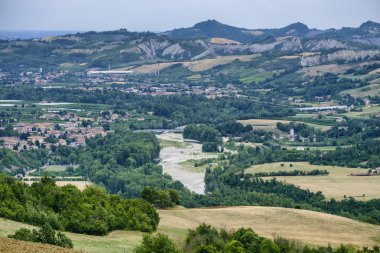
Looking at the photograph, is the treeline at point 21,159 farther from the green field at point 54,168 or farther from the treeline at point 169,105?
the treeline at point 169,105

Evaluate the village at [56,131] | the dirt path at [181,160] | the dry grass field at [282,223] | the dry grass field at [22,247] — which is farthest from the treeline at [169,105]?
the dry grass field at [22,247]

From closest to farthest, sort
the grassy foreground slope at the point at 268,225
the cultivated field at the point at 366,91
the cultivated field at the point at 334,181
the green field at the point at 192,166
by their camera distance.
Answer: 1. the grassy foreground slope at the point at 268,225
2. the cultivated field at the point at 334,181
3. the green field at the point at 192,166
4. the cultivated field at the point at 366,91

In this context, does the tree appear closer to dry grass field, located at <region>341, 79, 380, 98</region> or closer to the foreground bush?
the foreground bush

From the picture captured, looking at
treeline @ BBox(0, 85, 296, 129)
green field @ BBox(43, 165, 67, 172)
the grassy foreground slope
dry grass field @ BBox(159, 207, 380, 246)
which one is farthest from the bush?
treeline @ BBox(0, 85, 296, 129)

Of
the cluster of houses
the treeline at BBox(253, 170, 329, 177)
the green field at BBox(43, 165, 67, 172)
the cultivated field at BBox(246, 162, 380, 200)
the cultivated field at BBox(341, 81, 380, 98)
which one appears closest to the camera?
the cultivated field at BBox(246, 162, 380, 200)

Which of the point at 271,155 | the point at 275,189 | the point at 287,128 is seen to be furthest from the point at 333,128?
the point at 275,189

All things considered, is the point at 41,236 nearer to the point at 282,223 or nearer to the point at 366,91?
the point at 282,223

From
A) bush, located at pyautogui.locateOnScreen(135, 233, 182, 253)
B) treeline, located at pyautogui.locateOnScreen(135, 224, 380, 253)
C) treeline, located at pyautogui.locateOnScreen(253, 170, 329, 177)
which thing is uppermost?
bush, located at pyautogui.locateOnScreen(135, 233, 182, 253)
